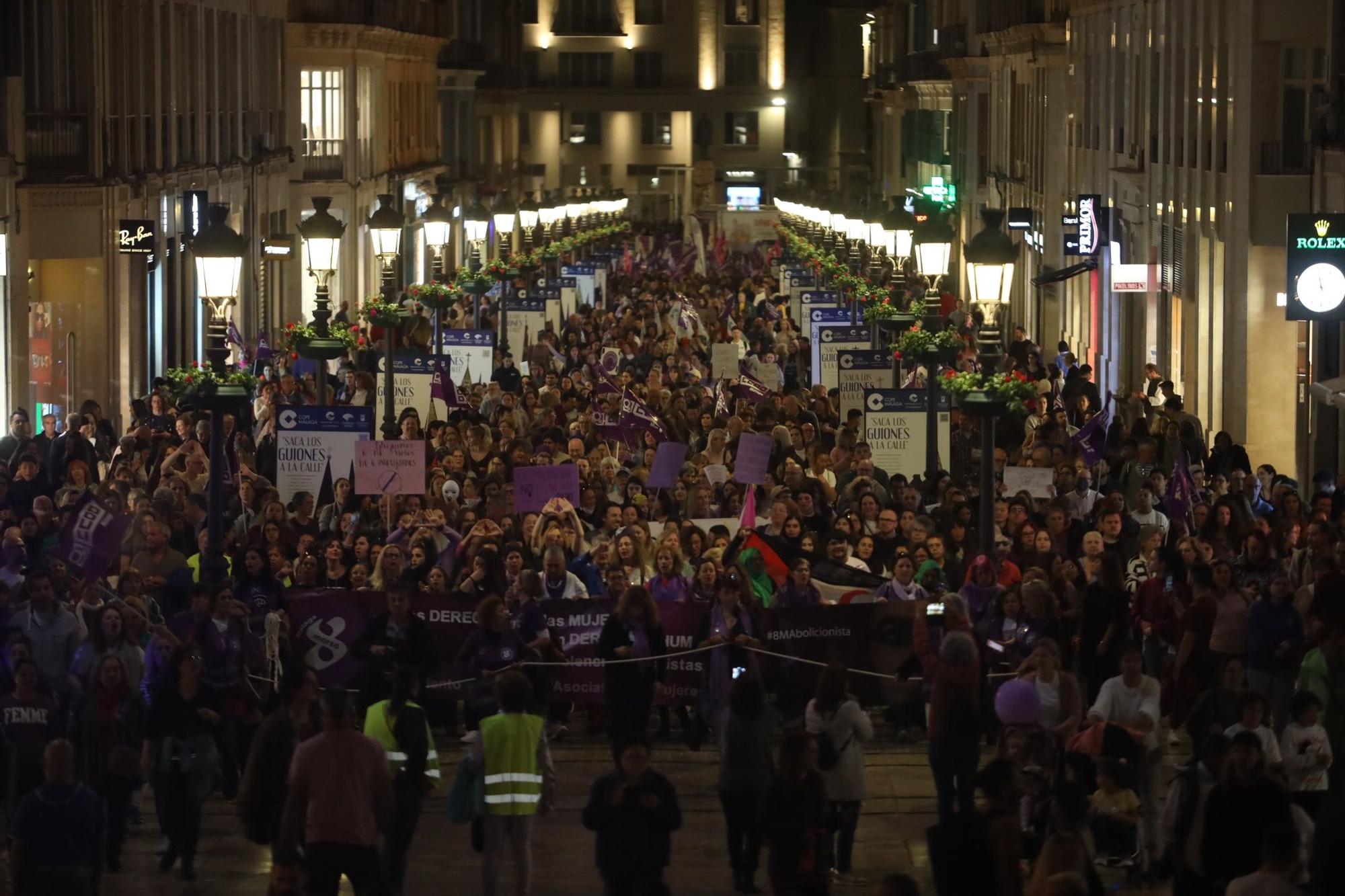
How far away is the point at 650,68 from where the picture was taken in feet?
432

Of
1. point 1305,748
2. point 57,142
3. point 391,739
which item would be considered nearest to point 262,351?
point 57,142

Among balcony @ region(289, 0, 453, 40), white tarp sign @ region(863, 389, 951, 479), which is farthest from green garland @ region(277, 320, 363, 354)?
balcony @ region(289, 0, 453, 40)

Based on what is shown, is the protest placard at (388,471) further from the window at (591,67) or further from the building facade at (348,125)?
the window at (591,67)

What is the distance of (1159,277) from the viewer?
142 feet

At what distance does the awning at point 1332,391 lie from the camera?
25.2 m

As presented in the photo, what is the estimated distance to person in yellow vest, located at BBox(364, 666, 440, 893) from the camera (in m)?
13.8

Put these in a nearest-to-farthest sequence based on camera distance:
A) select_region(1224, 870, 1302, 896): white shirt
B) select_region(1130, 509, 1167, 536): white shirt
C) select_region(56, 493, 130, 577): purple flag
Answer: select_region(1224, 870, 1302, 896): white shirt → select_region(56, 493, 130, 577): purple flag → select_region(1130, 509, 1167, 536): white shirt

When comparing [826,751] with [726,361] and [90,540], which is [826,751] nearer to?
[90,540]

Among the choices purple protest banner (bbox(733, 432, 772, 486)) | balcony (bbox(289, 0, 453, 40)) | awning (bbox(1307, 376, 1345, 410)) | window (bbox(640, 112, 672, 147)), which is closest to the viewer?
Answer: purple protest banner (bbox(733, 432, 772, 486))

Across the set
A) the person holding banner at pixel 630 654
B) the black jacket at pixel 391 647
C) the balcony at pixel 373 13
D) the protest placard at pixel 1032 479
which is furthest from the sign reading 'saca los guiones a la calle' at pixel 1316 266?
the balcony at pixel 373 13

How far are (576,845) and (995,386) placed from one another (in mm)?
5437

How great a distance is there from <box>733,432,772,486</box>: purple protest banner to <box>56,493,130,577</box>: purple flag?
612cm

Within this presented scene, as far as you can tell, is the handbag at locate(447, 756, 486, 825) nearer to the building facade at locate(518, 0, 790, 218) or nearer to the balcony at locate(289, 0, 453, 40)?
the balcony at locate(289, 0, 453, 40)

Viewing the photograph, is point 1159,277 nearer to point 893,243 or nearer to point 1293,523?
point 893,243
